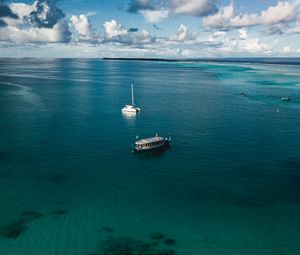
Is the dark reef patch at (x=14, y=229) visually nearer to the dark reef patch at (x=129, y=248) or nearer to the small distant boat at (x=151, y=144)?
the dark reef patch at (x=129, y=248)

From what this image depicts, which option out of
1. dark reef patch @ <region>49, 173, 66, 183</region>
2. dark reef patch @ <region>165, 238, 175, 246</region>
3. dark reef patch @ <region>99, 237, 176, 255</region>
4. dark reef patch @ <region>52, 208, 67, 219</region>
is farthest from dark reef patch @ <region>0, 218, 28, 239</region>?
dark reef patch @ <region>165, 238, 175, 246</region>

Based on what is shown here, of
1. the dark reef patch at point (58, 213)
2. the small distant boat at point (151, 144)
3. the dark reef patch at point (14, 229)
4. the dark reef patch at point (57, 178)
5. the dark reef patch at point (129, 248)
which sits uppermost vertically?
the small distant boat at point (151, 144)

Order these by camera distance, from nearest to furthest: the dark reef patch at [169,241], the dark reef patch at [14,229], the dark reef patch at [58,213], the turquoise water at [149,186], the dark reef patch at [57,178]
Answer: the dark reef patch at [169,241]
the turquoise water at [149,186]
the dark reef patch at [14,229]
the dark reef patch at [58,213]
the dark reef patch at [57,178]

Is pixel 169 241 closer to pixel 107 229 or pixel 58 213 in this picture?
pixel 107 229

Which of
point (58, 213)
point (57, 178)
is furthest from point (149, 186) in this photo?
point (57, 178)

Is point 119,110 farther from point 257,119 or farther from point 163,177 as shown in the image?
point 163,177

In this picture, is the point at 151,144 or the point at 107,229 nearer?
the point at 107,229

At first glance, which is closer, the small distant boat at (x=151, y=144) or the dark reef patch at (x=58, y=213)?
the dark reef patch at (x=58, y=213)

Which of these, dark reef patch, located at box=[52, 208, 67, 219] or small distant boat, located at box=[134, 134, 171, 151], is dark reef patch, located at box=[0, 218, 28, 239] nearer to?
dark reef patch, located at box=[52, 208, 67, 219]

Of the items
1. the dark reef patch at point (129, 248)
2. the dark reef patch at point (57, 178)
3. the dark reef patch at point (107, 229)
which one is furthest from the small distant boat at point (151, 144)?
the dark reef patch at point (129, 248)
